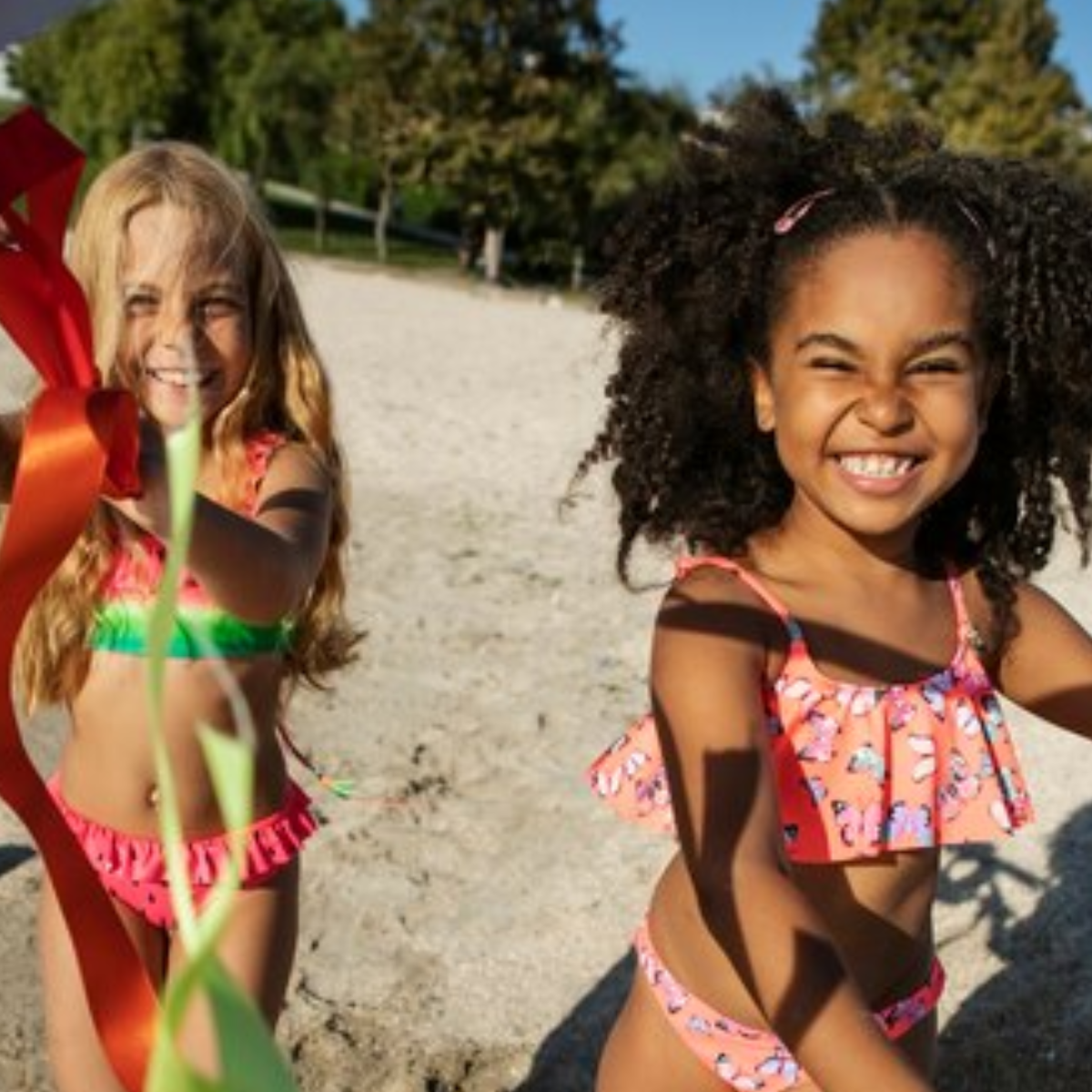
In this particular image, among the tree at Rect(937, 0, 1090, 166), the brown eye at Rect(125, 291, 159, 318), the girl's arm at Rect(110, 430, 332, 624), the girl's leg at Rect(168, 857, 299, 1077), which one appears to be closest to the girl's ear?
the girl's arm at Rect(110, 430, 332, 624)

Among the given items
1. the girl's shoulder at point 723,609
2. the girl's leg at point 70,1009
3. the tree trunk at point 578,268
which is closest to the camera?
the girl's shoulder at point 723,609

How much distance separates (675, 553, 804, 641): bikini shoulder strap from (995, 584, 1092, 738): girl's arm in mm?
335

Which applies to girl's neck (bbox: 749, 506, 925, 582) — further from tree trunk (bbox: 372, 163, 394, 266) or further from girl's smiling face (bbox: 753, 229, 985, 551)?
tree trunk (bbox: 372, 163, 394, 266)

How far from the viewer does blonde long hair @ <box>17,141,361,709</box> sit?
2.04m

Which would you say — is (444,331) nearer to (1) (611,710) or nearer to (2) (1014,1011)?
(1) (611,710)

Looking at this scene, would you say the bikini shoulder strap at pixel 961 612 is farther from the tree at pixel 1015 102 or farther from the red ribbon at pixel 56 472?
the tree at pixel 1015 102

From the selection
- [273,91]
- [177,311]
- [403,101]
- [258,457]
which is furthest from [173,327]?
[273,91]

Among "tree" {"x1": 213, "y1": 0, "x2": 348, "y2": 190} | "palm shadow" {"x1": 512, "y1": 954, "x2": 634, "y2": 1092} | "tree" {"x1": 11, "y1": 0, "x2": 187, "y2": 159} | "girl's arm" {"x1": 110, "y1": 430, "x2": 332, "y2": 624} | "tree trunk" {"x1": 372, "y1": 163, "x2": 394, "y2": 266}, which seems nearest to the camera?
"girl's arm" {"x1": 110, "y1": 430, "x2": 332, "y2": 624}

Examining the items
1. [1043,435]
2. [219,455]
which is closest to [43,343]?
[219,455]

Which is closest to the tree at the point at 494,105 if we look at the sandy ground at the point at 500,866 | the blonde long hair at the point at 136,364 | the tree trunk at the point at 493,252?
the tree trunk at the point at 493,252

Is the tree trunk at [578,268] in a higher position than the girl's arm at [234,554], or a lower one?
lower

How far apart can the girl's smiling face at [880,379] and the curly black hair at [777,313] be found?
0.09 m

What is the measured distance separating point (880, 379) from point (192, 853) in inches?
41.3

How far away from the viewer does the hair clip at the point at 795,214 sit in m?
1.85
